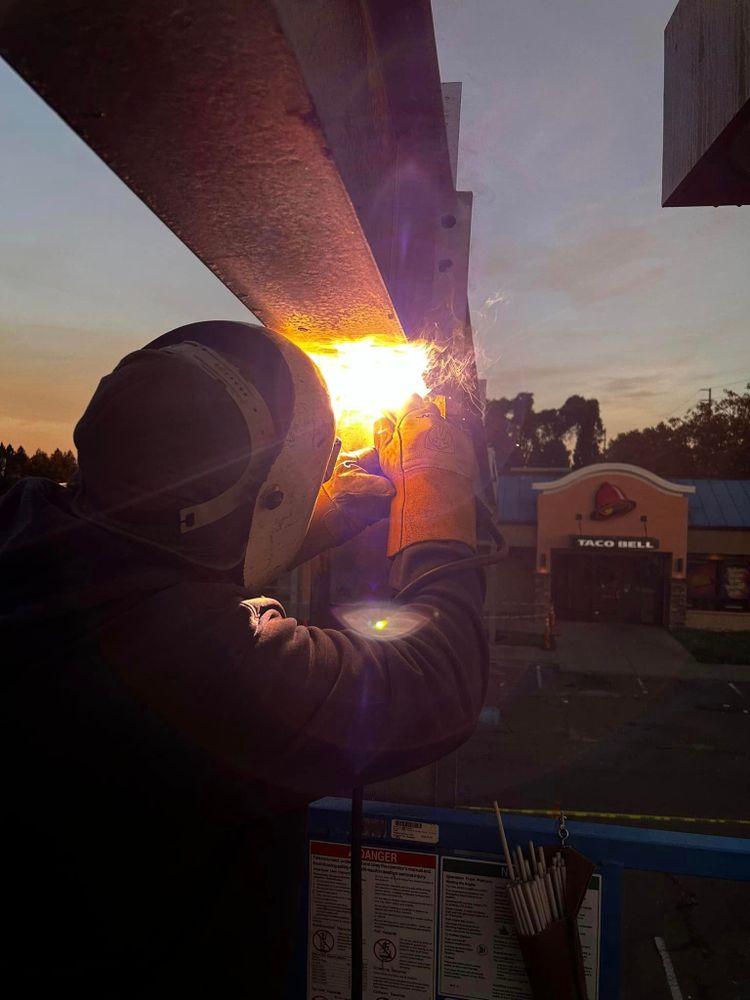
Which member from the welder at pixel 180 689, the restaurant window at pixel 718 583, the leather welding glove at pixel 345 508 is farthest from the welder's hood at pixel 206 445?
the restaurant window at pixel 718 583

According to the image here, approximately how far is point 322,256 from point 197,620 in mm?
635

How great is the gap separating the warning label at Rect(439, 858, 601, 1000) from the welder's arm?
73 centimetres

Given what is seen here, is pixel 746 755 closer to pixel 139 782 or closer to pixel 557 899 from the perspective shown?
pixel 557 899

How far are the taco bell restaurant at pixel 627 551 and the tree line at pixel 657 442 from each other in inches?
364

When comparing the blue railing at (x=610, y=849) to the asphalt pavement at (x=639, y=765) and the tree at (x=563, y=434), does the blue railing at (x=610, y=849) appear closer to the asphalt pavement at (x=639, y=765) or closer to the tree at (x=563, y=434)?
the asphalt pavement at (x=639, y=765)

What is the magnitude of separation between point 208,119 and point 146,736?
0.86 m

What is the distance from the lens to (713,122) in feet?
4.35

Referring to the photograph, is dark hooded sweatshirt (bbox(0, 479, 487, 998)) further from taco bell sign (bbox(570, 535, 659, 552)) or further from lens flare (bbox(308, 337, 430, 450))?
taco bell sign (bbox(570, 535, 659, 552))

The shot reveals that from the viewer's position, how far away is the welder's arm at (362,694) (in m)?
1.05

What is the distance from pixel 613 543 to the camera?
2342cm

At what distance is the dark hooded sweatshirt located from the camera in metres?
0.99

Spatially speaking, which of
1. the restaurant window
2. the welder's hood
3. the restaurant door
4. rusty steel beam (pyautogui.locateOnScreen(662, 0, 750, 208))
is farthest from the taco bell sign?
the welder's hood

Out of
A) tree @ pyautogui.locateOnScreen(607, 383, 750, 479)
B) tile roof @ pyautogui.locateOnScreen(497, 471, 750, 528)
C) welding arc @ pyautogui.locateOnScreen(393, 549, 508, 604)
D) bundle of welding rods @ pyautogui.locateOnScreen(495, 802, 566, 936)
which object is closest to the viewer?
welding arc @ pyautogui.locateOnScreen(393, 549, 508, 604)

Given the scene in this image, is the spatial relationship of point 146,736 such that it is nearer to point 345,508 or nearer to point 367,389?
point 345,508
